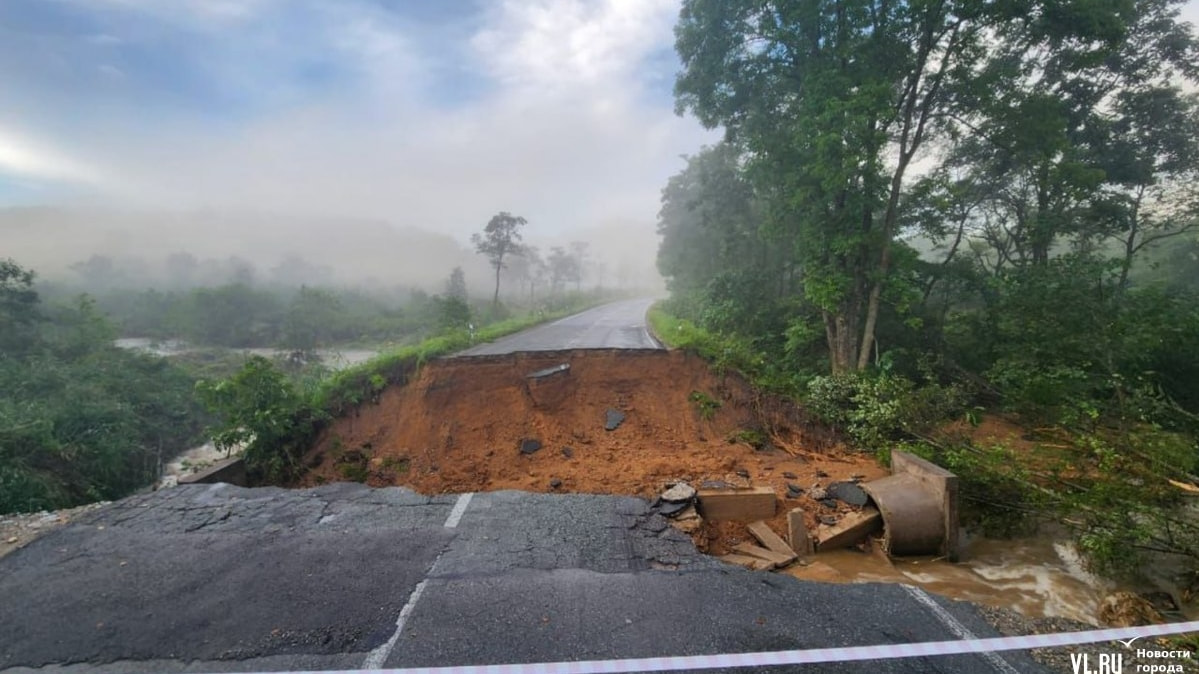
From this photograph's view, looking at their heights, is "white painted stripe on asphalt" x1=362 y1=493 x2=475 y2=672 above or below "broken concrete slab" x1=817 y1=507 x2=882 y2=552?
above

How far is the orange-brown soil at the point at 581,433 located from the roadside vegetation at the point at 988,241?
2.52ft

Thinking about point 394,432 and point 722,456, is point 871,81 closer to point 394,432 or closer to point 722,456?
point 722,456

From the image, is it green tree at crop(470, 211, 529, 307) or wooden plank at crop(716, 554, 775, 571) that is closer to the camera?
wooden plank at crop(716, 554, 775, 571)

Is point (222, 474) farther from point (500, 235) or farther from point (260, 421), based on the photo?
point (500, 235)

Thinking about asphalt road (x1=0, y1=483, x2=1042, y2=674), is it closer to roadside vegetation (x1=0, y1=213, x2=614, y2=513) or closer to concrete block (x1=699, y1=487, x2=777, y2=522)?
concrete block (x1=699, y1=487, x2=777, y2=522)

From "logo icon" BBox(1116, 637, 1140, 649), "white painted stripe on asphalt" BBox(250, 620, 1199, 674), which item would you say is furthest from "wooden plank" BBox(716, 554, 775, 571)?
"logo icon" BBox(1116, 637, 1140, 649)

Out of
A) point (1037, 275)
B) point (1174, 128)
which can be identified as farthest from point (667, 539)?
point (1174, 128)

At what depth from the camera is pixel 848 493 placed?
17.8 ft

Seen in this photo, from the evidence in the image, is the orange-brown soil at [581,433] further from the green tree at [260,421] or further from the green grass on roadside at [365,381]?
the green tree at [260,421]

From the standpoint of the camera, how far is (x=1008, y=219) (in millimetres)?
13742

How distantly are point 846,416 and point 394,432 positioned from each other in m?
7.61

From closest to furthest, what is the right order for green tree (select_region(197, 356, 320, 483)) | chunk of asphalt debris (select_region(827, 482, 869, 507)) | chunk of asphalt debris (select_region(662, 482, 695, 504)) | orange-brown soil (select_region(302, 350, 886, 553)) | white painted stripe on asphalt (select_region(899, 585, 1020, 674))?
white painted stripe on asphalt (select_region(899, 585, 1020, 674)), chunk of asphalt debris (select_region(662, 482, 695, 504)), chunk of asphalt debris (select_region(827, 482, 869, 507)), orange-brown soil (select_region(302, 350, 886, 553)), green tree (select_region(197, 356, 320, 483))

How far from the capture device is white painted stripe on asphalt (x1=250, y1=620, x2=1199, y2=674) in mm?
2668

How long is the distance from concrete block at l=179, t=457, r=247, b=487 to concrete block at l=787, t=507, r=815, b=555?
7.21 meters
